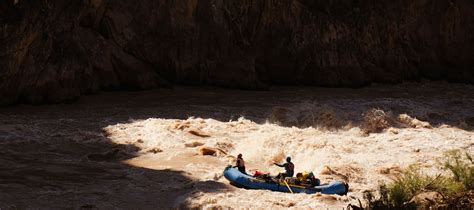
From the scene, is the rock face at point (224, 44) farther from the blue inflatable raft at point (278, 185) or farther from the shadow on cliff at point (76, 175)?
the blue inflatable raft at point (278, 185)

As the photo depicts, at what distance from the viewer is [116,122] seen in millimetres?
17312

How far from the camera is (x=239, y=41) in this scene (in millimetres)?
24562

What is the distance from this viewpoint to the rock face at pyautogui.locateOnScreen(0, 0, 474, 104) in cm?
1934

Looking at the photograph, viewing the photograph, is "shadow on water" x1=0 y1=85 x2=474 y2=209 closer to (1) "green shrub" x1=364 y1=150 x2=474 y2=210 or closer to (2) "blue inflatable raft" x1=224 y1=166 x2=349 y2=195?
(2) "blue inflatable raft" x1=224 y1=166 x2=349 y2=195

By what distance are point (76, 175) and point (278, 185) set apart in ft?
12.2

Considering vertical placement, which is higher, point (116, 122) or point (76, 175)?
point (116, 122)

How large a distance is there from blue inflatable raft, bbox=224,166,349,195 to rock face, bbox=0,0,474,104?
372 inches

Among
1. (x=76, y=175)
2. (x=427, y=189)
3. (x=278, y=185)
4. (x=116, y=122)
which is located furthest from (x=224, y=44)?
(x=427, y=189)

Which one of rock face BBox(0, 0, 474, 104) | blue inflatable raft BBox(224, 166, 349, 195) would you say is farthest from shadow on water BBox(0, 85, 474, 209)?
rock face BBox(0, 0, 474, 104)

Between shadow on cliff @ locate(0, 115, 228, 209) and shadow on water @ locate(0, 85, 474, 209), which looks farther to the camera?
shadow on water @ locate(0, 85, 474, 209)

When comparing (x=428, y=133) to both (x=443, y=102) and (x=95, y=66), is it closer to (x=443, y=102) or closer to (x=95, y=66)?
(x=443, y=102)

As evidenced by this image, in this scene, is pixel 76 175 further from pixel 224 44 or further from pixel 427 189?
pixel 224 44

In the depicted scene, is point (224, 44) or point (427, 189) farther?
point (224, 44)

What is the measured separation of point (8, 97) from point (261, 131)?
297 inches
